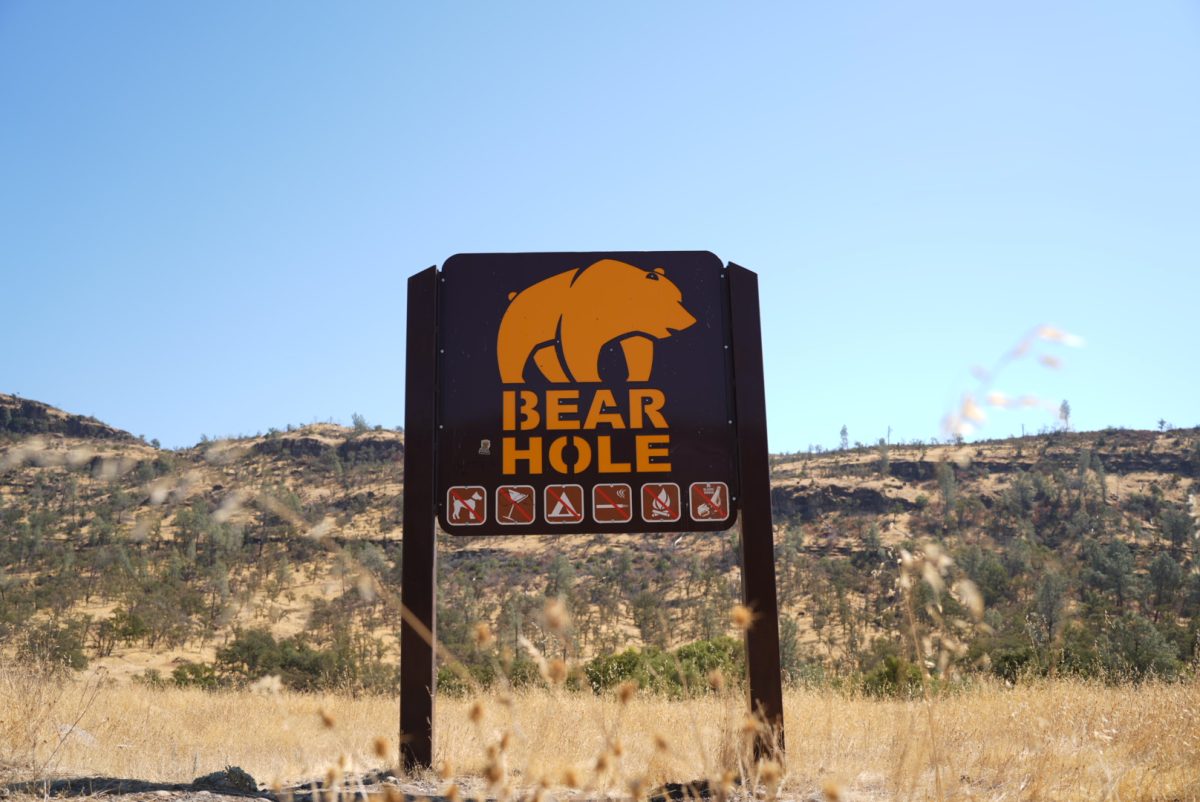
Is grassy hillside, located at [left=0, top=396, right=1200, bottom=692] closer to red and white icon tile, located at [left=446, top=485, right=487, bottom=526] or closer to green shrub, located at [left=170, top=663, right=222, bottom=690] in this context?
green shrub, located at [left=170, top=663, right=222, bottom=690]

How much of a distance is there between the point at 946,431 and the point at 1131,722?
16.1 ft

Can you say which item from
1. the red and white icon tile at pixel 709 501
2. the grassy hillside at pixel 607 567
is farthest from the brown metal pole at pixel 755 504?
the grassy hillside at pixel 607 567

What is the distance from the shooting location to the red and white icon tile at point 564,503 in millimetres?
6480

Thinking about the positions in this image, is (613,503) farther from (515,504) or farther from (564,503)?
(515,504)

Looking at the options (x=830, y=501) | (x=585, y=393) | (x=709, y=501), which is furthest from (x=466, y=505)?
(x=830, y=501)

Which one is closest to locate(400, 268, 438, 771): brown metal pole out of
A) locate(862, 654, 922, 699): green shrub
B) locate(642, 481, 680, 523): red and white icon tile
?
locate(642, 481, 680, 523): red and white icon tile

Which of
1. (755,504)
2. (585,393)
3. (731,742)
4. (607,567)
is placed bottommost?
(607,567)

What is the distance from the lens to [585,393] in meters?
6.70

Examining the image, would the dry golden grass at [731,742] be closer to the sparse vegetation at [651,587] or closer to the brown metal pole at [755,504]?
the sparse vegetation at [651,587]

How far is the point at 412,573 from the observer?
6.41 metres

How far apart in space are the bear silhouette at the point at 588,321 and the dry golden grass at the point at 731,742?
7.98 ft

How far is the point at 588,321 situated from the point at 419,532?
6.42 ft

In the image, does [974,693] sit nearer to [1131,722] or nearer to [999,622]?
[1131,722]

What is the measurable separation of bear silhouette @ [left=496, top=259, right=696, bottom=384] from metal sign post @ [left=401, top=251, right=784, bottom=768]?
0.04 feet
